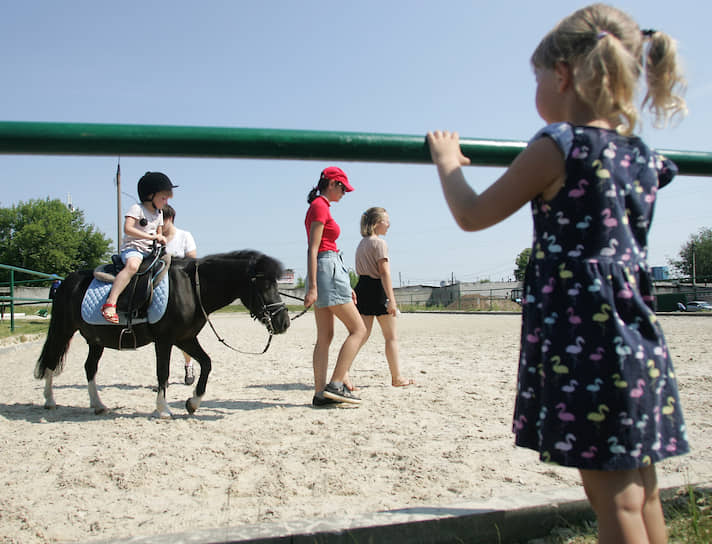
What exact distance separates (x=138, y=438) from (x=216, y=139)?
10.5 ft

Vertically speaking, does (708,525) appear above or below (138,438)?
above

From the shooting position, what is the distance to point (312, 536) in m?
2.06

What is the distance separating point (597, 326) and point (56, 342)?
19.1ft

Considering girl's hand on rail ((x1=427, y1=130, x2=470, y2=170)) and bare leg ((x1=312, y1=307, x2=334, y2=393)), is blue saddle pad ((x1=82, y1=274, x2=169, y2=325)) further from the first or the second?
girl's hand on rail ((x1=427, y1=130, x2=470, y2=170))

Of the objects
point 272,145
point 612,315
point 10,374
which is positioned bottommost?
point 10,374

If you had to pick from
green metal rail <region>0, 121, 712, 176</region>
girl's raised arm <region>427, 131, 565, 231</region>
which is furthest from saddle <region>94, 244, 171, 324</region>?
girl's raised arm <region>427, 131, 565, 231</region>

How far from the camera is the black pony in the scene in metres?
5.12

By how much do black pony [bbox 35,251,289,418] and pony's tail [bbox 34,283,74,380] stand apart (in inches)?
1.1

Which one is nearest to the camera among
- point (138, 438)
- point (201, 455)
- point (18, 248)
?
point (201, 455)

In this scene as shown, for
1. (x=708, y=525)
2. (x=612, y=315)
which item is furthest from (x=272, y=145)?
(x=708, y=525)

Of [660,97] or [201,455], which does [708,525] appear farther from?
[201,455]

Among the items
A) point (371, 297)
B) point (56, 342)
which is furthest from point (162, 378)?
point (371, 297)

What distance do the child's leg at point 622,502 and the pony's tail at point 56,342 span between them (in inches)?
221

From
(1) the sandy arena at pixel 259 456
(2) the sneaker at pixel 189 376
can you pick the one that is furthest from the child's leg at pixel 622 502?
(2) the sneaker at pixel 189 376
